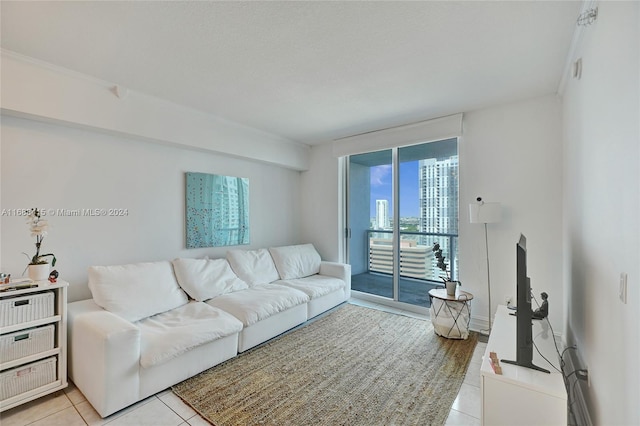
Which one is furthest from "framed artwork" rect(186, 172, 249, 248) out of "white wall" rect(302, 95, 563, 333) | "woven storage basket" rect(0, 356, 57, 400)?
"white wall" rect(302, 95, 563, 333)

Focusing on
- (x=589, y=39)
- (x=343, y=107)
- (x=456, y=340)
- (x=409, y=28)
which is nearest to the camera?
(x=589, y=39)

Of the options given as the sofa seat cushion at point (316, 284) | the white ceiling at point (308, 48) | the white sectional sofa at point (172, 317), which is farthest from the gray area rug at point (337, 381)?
the white ceiling at point (308, 48)

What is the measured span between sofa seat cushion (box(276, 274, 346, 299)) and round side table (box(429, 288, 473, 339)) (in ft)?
4.35

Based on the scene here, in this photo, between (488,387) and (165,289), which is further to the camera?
(165,289)

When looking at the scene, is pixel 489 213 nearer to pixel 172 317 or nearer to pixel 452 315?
pixel 452 315

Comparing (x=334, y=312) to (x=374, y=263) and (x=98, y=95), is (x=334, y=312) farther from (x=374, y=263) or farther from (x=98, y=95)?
(x=98, y=95)

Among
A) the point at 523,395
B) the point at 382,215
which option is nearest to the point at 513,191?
the point at 382,215

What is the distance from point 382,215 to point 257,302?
2.31m

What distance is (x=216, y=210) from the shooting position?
369 cm

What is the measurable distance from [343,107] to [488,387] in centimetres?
281

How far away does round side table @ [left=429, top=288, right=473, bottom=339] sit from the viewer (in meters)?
2.89


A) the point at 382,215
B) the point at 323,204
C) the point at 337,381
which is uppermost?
the point at 323,204

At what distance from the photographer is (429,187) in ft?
12.2

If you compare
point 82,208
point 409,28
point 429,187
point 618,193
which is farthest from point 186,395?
point 429,187
